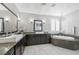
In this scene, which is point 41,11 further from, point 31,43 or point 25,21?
point 31,43

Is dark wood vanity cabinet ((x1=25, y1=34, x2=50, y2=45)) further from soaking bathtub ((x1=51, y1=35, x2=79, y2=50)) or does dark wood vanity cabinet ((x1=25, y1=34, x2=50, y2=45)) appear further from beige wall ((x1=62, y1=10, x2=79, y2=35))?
beige wall ((x1=62, y1=10, x2=79, y2=35))

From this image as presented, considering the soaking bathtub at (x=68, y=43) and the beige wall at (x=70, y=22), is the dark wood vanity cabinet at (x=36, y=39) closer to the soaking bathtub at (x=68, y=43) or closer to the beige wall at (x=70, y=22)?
the soaking bathtub at (x=68, y=43)

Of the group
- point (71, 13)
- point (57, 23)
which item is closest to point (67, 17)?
point (71, 13)

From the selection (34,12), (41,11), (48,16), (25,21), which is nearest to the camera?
(48,16)

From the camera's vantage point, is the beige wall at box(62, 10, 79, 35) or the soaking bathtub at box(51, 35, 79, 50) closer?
the beige wall at box(62, 10, 79, 35)

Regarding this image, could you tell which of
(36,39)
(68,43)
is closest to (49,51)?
(68,43)

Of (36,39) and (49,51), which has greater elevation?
(36,39)

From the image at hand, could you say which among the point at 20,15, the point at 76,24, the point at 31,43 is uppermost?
the point at 20,15

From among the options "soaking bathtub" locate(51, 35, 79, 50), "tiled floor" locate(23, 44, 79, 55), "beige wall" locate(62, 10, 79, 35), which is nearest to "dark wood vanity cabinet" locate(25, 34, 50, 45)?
"soaking bathtub" locate(51, 35, 79, 50)

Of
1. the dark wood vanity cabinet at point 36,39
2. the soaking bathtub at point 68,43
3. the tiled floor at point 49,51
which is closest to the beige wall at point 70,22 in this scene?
the tiled floor at point 49,51

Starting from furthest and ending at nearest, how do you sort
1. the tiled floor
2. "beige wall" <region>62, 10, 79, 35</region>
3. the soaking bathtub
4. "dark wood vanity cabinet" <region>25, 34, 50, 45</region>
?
"dark wood vanity cabinet" <region>25, 34, 50, 45</region> < the soaking bathtub < the tiled floor < "beige wall" <region>62, 10, 79, 35</region>

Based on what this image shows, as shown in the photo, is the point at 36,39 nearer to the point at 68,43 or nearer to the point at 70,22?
the point at 68,43
